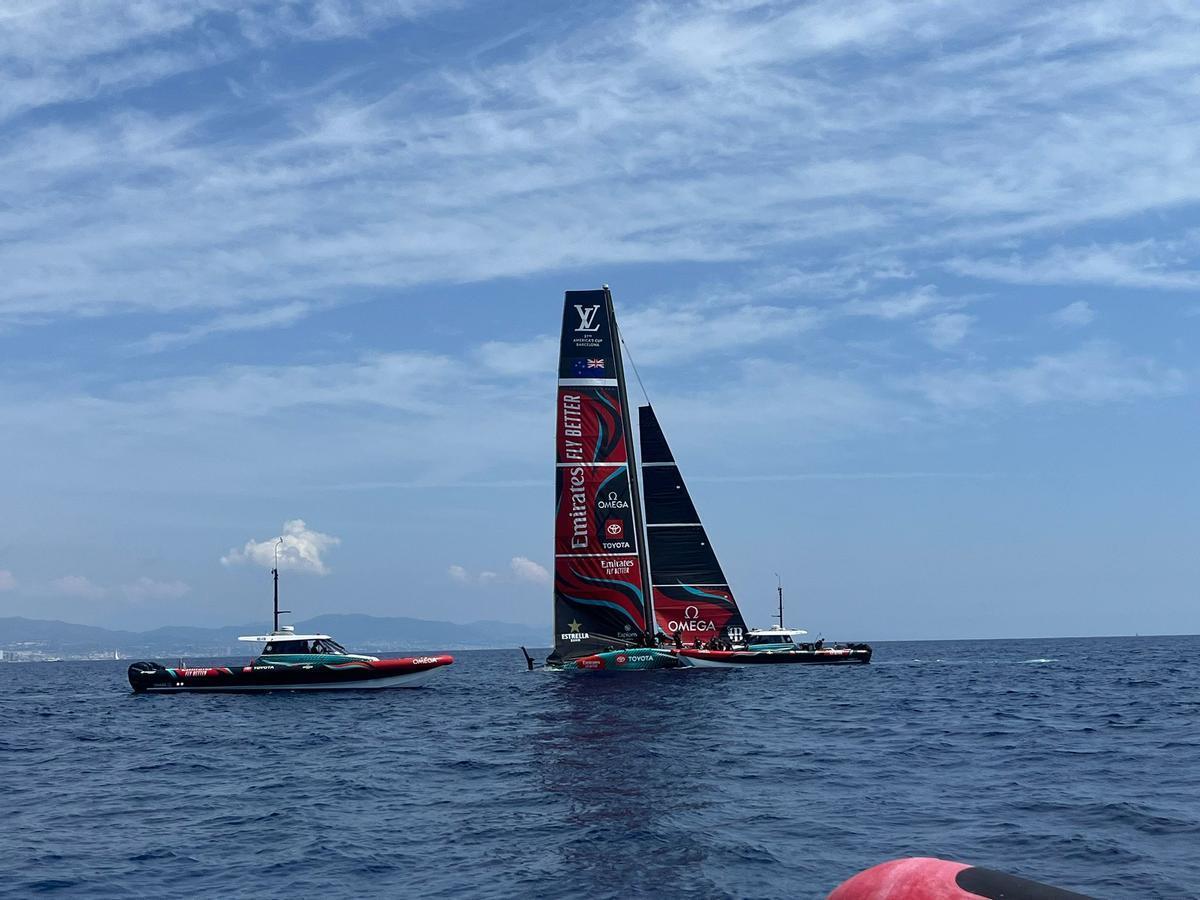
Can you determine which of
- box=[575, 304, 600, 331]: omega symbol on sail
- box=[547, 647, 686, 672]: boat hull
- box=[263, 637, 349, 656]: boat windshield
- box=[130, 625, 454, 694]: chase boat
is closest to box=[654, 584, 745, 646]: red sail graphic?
box=[547, 647, 686, 672]: boat hull

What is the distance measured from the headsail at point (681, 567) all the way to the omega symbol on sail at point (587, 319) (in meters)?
9.55

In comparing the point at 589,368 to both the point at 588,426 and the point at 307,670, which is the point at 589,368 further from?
the point at 307,670

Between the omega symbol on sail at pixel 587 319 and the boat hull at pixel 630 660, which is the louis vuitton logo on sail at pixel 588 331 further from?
the boat hull at pixel 630 660

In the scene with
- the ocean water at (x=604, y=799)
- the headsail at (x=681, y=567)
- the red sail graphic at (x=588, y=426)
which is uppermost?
the red sail graphic at (x=588, y=426)

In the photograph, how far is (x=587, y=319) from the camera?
217ft

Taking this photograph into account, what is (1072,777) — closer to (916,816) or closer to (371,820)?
(916,816)

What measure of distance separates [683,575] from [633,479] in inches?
304

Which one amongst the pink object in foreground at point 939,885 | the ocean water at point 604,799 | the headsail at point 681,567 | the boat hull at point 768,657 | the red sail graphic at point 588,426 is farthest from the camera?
the headsail at point 681,567

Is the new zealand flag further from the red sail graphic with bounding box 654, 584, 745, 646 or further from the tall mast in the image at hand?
the red sail graphic with bounding box 654, 584, 745, 646

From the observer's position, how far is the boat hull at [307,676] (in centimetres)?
5656

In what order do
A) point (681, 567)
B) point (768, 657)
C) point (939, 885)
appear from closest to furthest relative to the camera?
point (939, 885) < point (681, 567) < point (768, 657)

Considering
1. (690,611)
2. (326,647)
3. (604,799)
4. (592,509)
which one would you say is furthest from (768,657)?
(604,799)

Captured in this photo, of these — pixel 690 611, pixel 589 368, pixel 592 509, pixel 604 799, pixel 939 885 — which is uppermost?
pixel 589 368

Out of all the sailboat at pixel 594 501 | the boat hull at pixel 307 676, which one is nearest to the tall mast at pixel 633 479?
the sailboat at pixel 594 501
